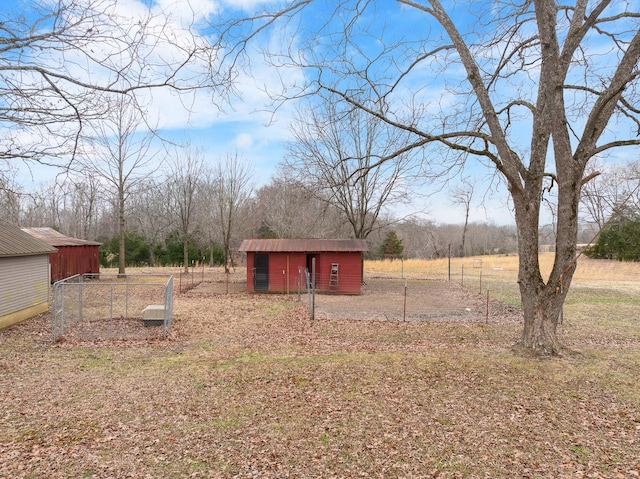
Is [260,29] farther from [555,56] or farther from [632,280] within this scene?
[632,280]

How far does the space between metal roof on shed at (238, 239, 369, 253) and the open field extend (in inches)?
378

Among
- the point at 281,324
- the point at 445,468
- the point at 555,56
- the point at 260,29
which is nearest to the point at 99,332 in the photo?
the point at 281,324

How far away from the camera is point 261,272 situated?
68.8 ft

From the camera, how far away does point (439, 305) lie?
17172mm

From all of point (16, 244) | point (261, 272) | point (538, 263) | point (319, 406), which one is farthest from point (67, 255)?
point (538, 263)

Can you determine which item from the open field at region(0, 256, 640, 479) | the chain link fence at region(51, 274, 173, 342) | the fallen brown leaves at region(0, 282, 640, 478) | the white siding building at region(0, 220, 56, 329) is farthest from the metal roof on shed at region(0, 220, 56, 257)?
the fallen brown leaves at region(0, 282, 640, 478)

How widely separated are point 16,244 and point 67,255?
37.6 ft

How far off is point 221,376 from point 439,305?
39.0ft

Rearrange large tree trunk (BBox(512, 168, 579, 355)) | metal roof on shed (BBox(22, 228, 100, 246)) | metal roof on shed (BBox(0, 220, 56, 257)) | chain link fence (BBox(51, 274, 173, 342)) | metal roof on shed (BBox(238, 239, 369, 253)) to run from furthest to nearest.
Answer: metal roof on shed (BBox(22, 228, 100, 246))
metal roof on shed (BBox(238, 239, 369, 253))
metal roof on shed (BBox(0, 220, 56, 257))
chain link fence (BBox(51, 274, 173, 342))
large tree trunk (BBox(512, 168, 579, 355))

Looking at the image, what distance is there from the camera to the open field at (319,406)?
14.6 ft

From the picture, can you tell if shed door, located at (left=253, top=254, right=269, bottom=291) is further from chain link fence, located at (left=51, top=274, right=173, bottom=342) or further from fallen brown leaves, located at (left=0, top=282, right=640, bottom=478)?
fallen brown leaves, located at (left=0, top=282, right=640, bottom=478)

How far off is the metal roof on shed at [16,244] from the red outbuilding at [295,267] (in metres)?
8.93

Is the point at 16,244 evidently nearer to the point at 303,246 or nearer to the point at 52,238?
the point at 303,246

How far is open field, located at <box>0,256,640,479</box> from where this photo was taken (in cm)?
446
